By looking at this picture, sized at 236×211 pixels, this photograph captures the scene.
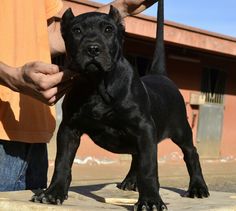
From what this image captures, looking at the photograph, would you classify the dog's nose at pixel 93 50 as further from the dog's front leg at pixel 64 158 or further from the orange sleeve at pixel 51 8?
the orange sleeve at pixel 51 8

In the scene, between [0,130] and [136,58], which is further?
[136,58]

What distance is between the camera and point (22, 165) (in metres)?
2.54

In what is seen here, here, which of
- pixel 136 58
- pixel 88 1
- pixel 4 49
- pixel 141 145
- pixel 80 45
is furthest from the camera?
pixel 136 58

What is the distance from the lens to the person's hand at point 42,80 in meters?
2.09

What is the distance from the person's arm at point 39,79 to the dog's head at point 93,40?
0.24 ft

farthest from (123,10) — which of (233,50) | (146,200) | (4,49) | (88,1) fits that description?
(233,50)

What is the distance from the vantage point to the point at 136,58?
433 inches

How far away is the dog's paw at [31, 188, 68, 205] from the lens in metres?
2.18

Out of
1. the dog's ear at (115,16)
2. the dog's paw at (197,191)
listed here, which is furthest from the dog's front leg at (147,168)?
the dog's paw at (197,191)

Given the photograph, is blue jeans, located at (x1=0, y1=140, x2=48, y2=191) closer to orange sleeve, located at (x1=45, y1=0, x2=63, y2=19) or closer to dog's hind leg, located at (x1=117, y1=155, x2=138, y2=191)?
dog's hind leg, located at (x1=117, y1=155, x2=138, y2=191)

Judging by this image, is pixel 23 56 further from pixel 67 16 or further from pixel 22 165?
pixel 22 165

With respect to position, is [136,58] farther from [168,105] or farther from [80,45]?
[80,45]

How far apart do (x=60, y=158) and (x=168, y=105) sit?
713 millimetres

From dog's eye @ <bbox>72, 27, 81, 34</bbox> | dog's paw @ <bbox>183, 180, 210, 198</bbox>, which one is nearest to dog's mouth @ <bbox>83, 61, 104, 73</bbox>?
dog's eye @ <bbox>72, 27, 81, 34</bbox>
